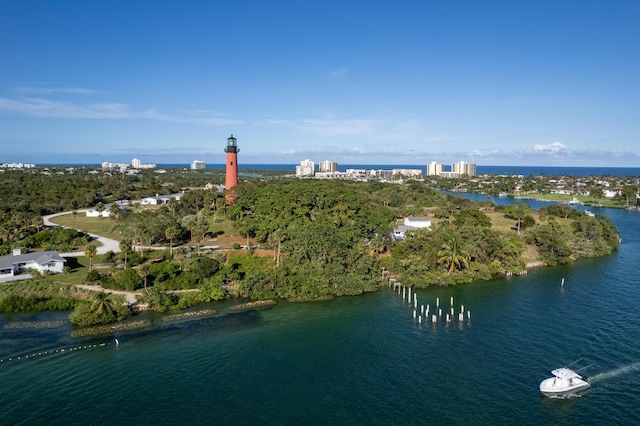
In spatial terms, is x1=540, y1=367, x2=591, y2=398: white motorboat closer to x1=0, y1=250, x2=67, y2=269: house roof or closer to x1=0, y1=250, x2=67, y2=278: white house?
x1=0, y1=250, x2=67, y2=278: white house

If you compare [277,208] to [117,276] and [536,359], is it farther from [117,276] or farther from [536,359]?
[536,359]

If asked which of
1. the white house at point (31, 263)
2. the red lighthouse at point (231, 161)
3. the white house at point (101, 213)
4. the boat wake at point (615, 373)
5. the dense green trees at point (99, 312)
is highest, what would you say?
the red lighthouse at point (231, 161)

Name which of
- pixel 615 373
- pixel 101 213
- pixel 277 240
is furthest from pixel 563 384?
pixel 101 213

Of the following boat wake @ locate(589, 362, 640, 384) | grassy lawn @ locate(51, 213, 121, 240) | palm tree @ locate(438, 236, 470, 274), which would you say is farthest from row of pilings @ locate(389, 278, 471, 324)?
grassy lawn @ locate(51, 213, 121, 240)

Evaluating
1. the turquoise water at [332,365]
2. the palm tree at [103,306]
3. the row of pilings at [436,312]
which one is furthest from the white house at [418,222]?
the palm tree at [103,306]

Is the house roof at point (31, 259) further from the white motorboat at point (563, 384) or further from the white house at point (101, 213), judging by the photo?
the white motorboat at point (563, 384)
